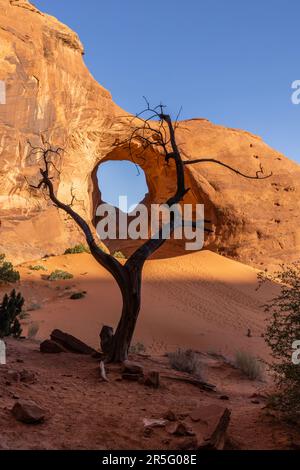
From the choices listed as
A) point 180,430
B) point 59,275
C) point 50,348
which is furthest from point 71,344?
point 59,275

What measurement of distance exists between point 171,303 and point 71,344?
27.9 feet

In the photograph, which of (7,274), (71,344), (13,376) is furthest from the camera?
(7,274)

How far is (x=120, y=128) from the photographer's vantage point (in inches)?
1060

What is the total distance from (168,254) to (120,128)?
9.33m

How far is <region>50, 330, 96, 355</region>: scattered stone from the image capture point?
27.5 ft

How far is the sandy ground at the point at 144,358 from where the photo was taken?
14.6 ft

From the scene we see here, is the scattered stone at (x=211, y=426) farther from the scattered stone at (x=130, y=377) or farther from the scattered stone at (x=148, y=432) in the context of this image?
the scattered stone at (x=130, y=377)

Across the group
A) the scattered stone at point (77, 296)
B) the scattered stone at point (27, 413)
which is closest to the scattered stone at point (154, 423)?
the scattered stone at point (27, 413)

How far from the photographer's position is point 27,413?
4.32m

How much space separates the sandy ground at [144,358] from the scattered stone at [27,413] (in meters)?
0.07

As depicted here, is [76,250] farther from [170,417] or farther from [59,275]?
[170,417]

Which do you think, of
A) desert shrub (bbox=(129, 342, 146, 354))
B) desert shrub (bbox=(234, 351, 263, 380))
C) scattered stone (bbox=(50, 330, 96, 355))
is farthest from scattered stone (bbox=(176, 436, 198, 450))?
desert shrub (bbox=(129, 342, 146, 354))

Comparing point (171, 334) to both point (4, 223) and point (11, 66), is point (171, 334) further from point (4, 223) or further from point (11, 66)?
point (11, 66)

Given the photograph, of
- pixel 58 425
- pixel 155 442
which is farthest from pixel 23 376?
pixel 155 442
